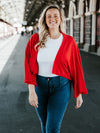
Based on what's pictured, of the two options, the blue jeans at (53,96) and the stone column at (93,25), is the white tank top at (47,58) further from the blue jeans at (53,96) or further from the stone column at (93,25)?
the stone column at (93,25)

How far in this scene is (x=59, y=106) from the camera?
7.08 ft

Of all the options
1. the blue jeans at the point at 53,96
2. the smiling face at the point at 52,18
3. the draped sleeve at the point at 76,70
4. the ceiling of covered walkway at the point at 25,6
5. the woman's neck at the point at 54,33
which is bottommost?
the blue jeans at the point at 53,96

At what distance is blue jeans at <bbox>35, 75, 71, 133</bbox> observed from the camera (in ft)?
6.84

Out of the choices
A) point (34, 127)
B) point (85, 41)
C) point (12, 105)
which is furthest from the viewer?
point (85, 41)

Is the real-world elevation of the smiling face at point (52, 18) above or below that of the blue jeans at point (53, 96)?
above

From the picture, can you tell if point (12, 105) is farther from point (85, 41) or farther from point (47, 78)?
point (85, 41)

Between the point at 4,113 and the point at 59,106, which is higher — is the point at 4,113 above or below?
below

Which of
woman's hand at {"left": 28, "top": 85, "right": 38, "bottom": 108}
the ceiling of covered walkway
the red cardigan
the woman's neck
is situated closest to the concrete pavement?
woman's hand at {"left": 28, "top": 85, "right": 38, "bottom": 108}

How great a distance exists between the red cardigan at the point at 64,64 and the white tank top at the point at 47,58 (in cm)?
4

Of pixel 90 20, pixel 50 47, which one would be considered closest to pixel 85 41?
pixel 90 20

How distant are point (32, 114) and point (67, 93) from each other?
207cm

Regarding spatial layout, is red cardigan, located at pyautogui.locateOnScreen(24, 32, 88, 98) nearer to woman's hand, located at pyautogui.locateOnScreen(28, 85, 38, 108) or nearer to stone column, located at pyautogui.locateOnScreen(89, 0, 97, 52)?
woman's hand, located at pyautogui.locateOnScreen(28, 85, 38, 108)

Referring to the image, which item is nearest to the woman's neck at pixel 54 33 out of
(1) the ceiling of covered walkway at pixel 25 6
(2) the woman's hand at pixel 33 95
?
(2) the woman's hand at pixel 33 95

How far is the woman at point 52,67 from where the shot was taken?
6.82 ft
